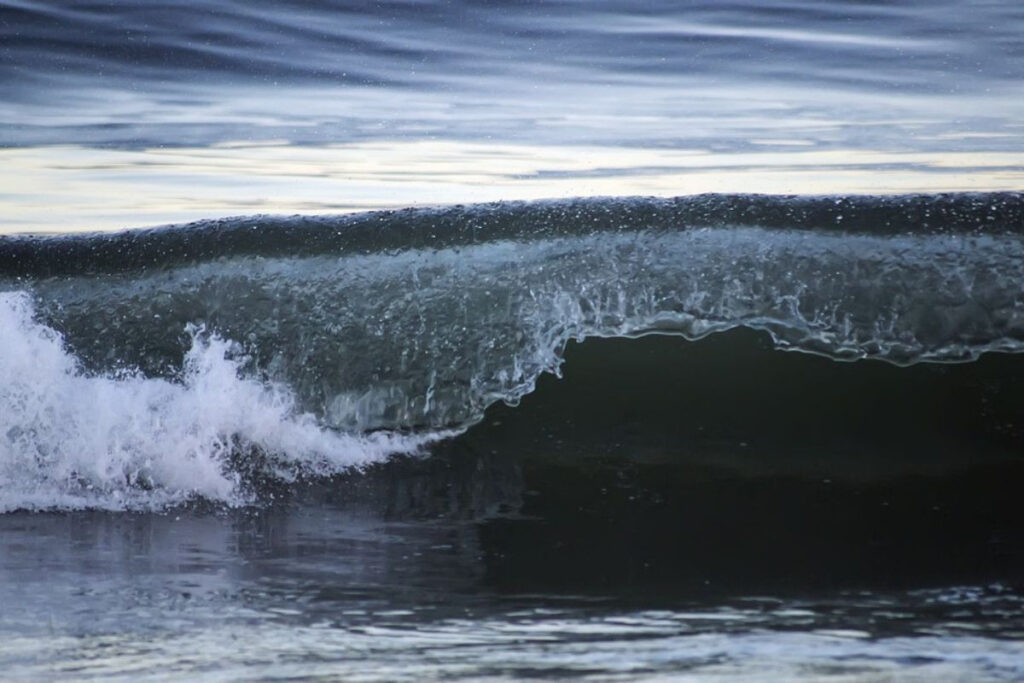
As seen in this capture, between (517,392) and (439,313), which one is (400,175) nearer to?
(439,313)

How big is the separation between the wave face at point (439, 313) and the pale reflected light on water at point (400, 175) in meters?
1.07

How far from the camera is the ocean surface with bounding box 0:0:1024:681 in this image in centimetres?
304

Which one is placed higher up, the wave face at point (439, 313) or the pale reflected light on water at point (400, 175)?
the pale reflected light on water at point (400, 175)

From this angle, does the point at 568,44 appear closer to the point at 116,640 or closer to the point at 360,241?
the point at 360,241

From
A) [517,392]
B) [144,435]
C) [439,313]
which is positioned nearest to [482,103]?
[439,313]

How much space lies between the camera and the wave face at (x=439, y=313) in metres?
4.94

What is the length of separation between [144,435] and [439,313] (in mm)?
1215

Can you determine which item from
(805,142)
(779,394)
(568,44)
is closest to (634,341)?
(779,394)

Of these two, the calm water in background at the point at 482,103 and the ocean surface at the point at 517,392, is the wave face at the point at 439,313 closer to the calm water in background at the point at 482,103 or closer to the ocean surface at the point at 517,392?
the ocean surface at the point at 517,392

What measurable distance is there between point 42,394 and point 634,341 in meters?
2.31

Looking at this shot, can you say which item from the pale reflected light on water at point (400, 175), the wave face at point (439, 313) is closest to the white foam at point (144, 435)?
the wave face at point (439, 313)

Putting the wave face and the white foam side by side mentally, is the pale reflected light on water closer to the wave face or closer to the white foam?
the wave face

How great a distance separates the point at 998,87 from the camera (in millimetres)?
9883

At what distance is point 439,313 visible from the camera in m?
5.32
